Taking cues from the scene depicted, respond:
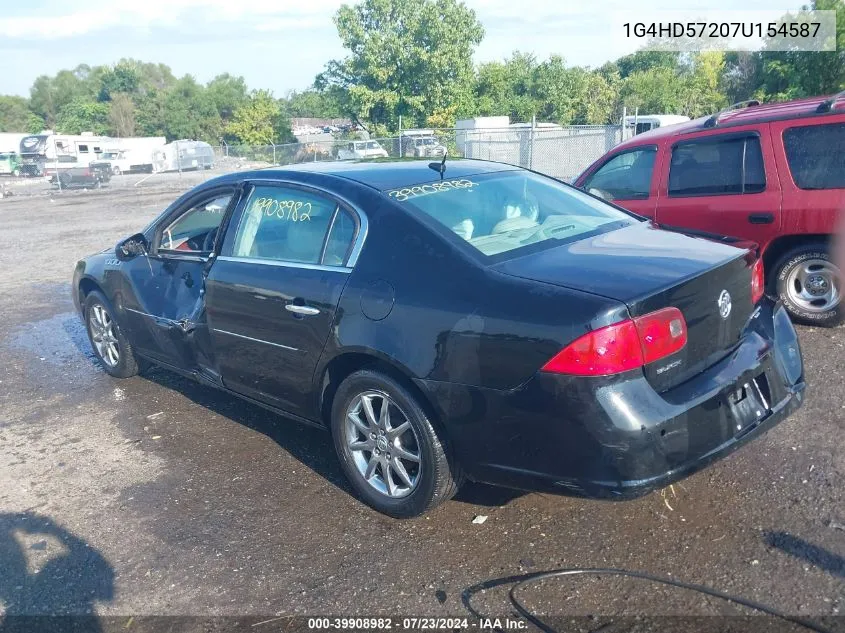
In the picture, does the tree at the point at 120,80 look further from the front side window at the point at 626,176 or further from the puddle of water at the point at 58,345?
the front side window at the point at 626,176

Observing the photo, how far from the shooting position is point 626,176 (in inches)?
269

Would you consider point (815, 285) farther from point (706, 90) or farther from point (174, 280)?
point (706, 90)

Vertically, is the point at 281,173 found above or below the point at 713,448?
above

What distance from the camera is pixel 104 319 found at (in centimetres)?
583

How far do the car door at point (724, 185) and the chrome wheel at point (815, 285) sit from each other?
386 millimetres

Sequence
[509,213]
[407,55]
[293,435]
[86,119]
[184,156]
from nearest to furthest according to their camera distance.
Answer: [509,213]
[293,435]
[184,156]
[407,55]
[86,119]

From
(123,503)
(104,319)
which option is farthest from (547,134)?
(123,503)

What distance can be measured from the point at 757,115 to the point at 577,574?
15.1 ft

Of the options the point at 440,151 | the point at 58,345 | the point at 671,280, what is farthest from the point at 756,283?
the point at 440,151

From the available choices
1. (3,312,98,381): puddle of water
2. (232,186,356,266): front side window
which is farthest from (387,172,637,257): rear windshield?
(3,312,98,381): puddle of water

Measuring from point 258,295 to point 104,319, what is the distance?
2.46 metres

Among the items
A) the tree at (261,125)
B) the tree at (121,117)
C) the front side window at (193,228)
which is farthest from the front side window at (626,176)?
the tree at (121,117)

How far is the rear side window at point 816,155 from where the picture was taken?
5.58m

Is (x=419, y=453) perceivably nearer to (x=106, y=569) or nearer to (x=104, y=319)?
(x=106, y=569)
